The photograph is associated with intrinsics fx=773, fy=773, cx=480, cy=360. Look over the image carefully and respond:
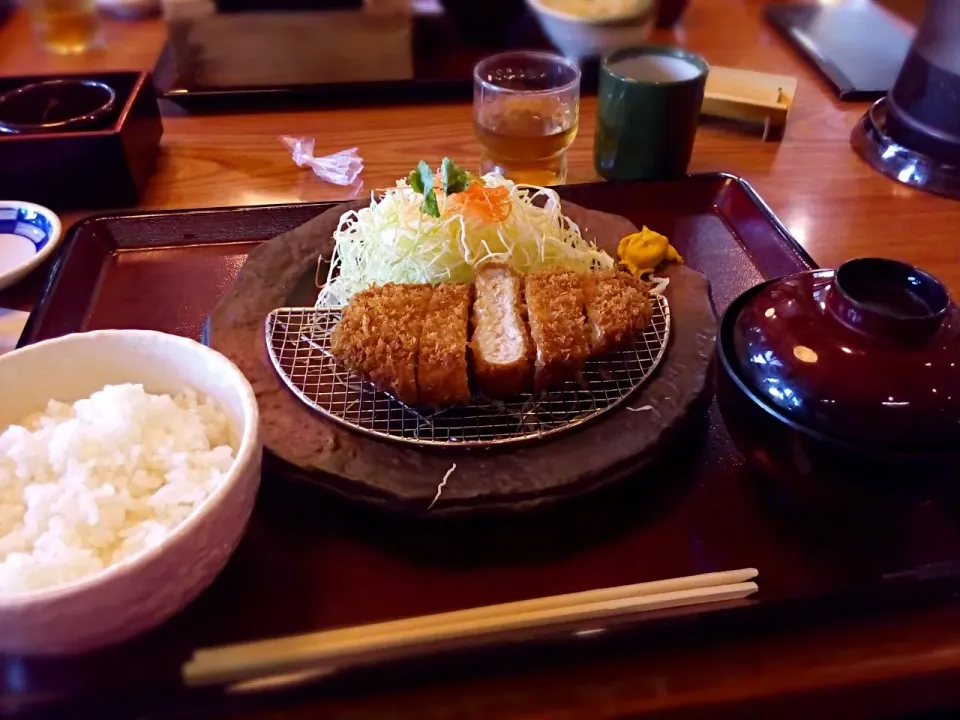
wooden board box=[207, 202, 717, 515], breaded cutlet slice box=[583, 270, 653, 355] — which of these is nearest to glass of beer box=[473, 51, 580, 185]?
breaded cutlet slice box=[583, 270, 653, 355]

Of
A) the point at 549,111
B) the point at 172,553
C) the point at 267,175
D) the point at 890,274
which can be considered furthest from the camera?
the point at 267,175

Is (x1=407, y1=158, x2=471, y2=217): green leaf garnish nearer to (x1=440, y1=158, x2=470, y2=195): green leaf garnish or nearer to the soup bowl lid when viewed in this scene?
(x1=440, y1=158, x2=470, y2=195): green leaf garnish

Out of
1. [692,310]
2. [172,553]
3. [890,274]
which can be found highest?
[890,274]

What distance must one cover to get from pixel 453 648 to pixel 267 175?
151cm

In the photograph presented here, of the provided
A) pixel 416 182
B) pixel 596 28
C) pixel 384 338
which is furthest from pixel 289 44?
pixel 384 338

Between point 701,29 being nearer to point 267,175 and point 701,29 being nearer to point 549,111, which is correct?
point 549,111

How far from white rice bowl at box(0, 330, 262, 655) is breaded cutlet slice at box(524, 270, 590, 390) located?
49 cm

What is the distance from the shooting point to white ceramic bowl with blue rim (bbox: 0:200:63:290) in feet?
5.43

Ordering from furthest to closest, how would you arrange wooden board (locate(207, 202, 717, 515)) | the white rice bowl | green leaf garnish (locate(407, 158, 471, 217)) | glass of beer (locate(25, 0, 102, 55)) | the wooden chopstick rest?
glass of beer (locate(25, 0, 102, 55)) < the wooden chopstick rest < green leaf garnish (locate(407, 158, 471, 217)) < wooden board (locate(207, 202, 717, 515)) < the white rice bowl

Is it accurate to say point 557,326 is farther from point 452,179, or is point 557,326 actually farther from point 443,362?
point 452,179

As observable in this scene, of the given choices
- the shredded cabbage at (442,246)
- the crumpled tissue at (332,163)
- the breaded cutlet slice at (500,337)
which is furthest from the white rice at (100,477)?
the crumpled tissue at (332,163)

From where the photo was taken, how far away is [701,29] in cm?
293

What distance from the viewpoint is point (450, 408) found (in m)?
1.31

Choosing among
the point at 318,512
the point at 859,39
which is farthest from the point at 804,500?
the point at 859,39
